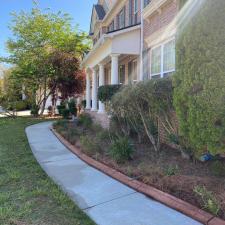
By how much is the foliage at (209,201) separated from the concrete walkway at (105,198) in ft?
1.00

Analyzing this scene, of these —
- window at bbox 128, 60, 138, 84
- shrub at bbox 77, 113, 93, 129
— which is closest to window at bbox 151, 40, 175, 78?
window at bbox 128, 60, 138, 84

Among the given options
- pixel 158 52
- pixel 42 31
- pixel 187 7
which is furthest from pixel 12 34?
pixel 187 7

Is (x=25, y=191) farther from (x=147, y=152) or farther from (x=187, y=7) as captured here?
(x=187, y=7)

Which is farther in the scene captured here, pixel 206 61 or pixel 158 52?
pixel 158 52

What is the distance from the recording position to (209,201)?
3.69 meters

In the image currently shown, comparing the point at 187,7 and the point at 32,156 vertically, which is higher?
the point at 187,7

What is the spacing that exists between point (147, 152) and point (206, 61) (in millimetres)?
3958

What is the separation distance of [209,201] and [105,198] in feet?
5.57

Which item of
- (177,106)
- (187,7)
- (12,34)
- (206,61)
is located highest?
(12,34)

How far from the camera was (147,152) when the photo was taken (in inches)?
285

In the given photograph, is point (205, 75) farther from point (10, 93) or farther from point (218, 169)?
point (10, 93)

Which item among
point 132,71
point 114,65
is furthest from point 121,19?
point 114,65

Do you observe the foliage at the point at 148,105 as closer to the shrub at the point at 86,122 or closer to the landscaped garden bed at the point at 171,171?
the landscaped garden bed at the point at 171,171

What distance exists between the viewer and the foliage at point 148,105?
19.7 ft
